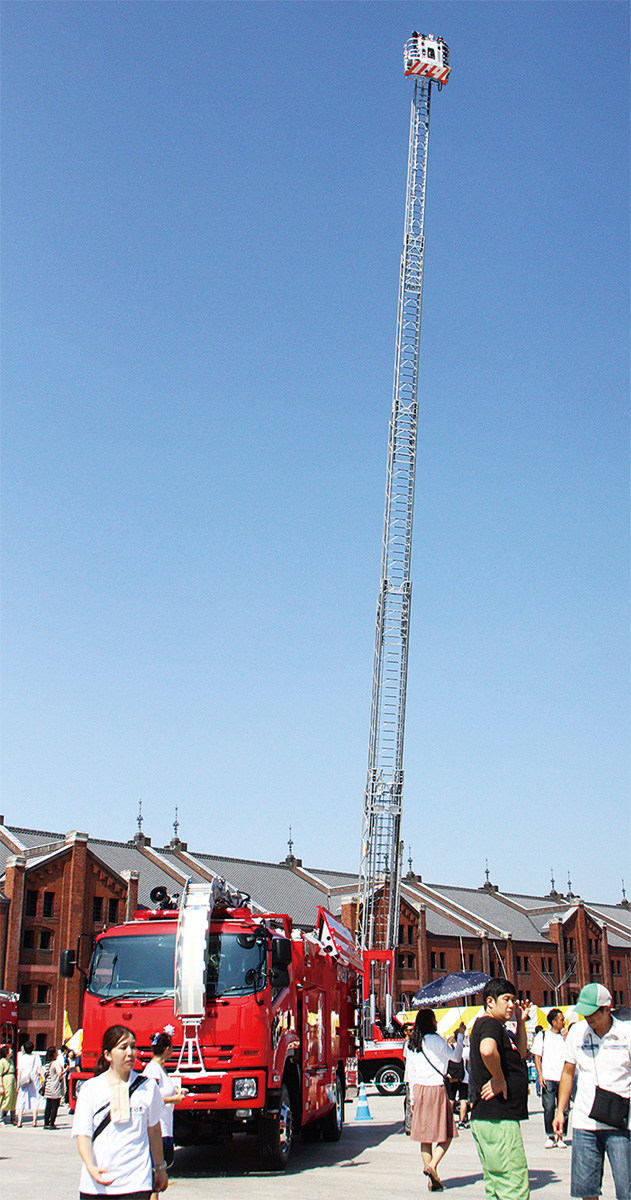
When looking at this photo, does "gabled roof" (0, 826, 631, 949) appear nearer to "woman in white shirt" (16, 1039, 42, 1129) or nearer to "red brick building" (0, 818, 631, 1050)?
"red brick building" (0, 818, 631, 1050)

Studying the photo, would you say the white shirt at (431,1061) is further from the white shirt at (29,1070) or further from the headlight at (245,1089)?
the white shirt at (29,1070)

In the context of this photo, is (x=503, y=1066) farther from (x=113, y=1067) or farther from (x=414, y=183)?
(x=414, y=183)

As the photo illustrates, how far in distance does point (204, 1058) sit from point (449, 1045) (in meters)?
2.90

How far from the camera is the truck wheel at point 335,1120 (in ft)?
51.8

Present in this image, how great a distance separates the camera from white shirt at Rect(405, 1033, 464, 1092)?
1147 cm

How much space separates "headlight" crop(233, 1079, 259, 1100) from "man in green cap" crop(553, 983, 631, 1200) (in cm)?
508

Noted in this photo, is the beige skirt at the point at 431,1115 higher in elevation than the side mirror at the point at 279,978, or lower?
lower

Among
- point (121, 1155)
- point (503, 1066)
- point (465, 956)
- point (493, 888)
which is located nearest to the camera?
point (121, 1155)

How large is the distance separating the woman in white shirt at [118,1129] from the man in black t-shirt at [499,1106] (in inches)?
96.5

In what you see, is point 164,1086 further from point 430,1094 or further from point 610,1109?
point 610,1109

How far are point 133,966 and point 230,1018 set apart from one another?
5.00 feet

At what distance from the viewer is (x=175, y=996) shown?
11773mm

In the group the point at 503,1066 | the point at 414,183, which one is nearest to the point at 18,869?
the point at 414,183

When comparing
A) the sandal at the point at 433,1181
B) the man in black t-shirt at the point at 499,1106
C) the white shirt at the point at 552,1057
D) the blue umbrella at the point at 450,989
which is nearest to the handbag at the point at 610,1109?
the man in black t-shirt at the point at 499,1106
